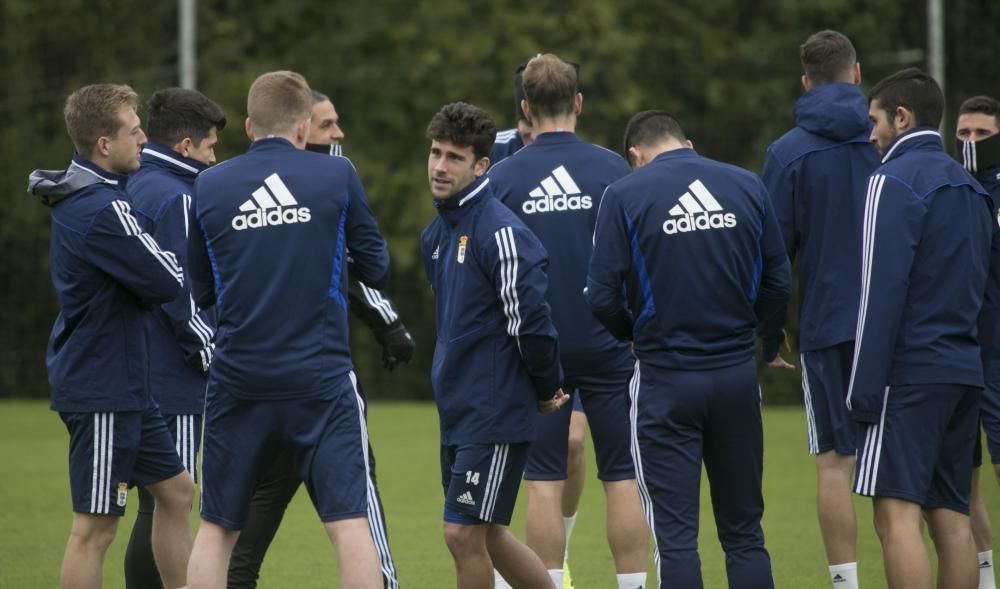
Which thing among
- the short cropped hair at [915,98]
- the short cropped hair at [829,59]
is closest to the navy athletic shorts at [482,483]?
the short cropped hair at [915,98]

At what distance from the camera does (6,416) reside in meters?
15.6

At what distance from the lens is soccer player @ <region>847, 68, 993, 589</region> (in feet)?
17.6

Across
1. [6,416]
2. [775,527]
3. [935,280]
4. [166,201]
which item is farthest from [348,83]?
[935,280]

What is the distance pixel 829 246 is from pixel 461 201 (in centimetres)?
199

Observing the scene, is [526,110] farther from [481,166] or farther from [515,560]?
[515,560]

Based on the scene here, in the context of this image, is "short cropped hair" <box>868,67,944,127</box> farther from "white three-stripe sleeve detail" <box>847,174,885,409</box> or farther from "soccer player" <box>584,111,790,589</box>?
"soccer player" <box>584,111,790,589</box>

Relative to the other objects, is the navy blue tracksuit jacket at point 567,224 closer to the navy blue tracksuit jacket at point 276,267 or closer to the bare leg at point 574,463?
the bare leg at point 574,463

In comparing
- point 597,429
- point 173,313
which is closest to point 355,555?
point 173,313

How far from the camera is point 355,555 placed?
16.8 feet

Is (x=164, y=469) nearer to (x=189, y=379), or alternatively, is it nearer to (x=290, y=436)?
(x=189, y=379)

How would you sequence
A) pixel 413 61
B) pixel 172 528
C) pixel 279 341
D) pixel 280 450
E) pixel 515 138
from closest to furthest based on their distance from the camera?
pixel 279 341 → pixel 280 450 → pixel 172 528 → pixel 515 138 → pixel 413 61

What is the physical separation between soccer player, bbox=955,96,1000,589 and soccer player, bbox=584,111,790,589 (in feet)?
4.94

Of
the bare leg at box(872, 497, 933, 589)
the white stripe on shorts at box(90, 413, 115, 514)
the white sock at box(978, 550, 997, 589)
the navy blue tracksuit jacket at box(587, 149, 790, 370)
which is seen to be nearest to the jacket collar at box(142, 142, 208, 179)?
the white stripe on shorts at box(90, 413, 115, 514)

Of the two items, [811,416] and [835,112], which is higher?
[835,112]
